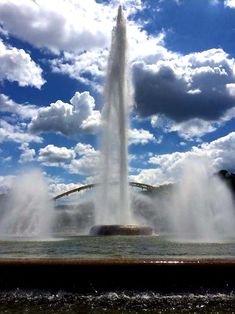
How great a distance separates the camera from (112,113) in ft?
134

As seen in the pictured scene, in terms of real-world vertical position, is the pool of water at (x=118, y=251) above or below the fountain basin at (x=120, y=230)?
below

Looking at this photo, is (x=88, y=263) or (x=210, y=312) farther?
(x=88, y=263)

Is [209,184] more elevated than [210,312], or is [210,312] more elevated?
[209,184]

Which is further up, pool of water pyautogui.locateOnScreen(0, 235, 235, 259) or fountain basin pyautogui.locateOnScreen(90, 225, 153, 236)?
fountain basin pyautogui.locateOnScreen(90, 225, 153, 236)

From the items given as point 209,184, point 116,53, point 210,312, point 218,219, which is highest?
point 116,53

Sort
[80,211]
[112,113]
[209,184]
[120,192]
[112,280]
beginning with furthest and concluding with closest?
1. [80,211]
2. [209,184]
3. [112,113]
4. [120,192]
5. [112,280]

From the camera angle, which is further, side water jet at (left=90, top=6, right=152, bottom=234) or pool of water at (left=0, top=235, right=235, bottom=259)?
side water jet at (left=90, top=6, right=152, bottom=234)

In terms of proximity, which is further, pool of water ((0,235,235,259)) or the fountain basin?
the fountain basin

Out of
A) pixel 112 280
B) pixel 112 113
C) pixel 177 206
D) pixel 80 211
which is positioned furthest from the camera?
pixel 80 211

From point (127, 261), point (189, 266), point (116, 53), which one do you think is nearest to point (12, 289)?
point (127, 261)

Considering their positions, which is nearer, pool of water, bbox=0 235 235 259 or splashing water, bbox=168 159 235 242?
pool of water, bbox=0 235 235 259

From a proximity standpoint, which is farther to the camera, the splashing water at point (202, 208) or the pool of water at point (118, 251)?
the splashing water at point (202, 208)

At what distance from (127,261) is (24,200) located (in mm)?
34508

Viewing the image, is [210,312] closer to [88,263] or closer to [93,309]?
[93,309]
